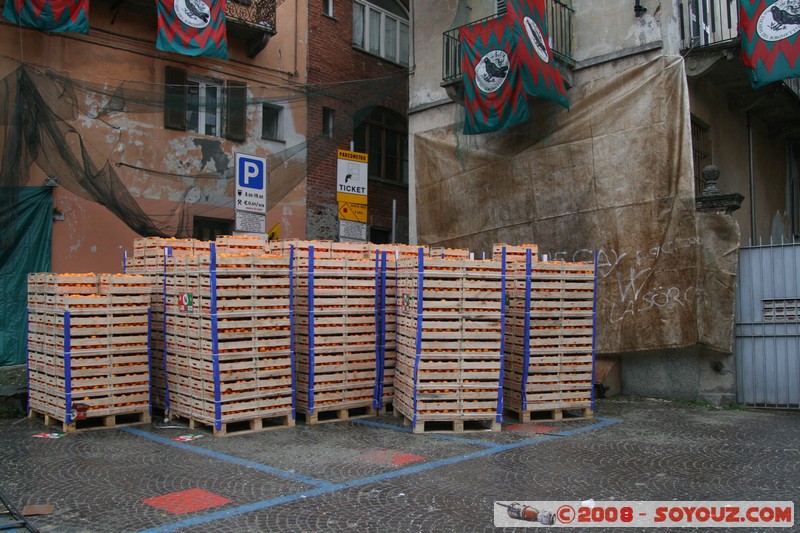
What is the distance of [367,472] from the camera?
23.8 feet

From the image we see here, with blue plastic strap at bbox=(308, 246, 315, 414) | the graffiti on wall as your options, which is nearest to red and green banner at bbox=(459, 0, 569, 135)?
the graffiti on wall

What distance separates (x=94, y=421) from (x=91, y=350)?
3.72 ft

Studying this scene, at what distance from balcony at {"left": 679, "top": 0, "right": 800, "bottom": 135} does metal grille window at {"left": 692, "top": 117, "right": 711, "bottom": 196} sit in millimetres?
928

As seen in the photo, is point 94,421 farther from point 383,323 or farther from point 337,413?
point 383,323

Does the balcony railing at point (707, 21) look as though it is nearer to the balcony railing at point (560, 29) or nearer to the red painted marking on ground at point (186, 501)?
the balcony railing at point (560, 29)

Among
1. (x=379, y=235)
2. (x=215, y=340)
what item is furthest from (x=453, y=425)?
(x=379, y=235)

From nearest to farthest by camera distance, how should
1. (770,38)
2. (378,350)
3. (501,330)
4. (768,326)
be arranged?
(501,330) < (378,350) < (770,38) < (768,326)

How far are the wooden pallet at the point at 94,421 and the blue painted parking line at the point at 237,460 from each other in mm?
271

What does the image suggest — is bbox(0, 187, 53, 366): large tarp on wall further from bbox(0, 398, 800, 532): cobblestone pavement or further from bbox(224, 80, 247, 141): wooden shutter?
bbox(224, 80, 247, 141): wooden shutter

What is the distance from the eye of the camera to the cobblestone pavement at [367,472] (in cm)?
589

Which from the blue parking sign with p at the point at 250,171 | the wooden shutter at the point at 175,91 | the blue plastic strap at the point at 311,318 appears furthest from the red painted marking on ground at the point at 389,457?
the wooden shutter at the point at 175,91

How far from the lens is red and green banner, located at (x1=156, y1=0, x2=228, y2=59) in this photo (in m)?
14.7

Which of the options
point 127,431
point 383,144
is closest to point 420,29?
point 383,144

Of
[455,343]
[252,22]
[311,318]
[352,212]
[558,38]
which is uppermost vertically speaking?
[252,22]
